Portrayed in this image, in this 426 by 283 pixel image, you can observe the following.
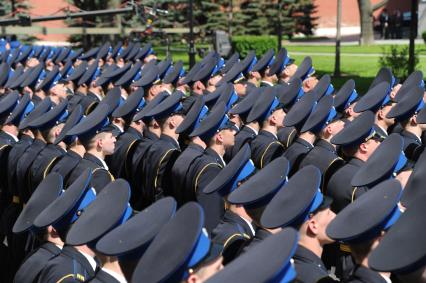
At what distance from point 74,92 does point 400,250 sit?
750 cm

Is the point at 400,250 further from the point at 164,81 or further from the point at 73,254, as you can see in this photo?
the point at 164,81

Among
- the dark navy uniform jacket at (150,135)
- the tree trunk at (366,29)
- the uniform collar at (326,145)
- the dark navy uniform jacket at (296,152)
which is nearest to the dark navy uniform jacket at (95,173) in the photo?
the dark navy uniform jacket at (150,135)

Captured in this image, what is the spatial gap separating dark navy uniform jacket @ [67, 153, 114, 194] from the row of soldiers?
2 centimetres

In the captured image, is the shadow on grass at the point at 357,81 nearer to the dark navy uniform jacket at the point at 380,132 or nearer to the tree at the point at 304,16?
the dark navy uniform jacket at the point at 380,132

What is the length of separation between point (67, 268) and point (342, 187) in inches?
79.6

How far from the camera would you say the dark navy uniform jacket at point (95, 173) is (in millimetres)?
4969

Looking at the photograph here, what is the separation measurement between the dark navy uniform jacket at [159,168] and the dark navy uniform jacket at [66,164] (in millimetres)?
759

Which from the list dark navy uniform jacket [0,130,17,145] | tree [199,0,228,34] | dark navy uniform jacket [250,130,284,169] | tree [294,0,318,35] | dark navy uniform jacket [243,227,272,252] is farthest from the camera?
tree [294,0,318,35]

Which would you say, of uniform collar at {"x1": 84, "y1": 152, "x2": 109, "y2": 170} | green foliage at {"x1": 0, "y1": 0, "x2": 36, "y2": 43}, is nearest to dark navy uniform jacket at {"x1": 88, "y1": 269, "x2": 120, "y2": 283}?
uniform collar at {"x1": 84, "y1": 152, "x2": 109, "y2": 170}

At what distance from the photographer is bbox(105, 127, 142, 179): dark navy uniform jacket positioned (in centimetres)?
616

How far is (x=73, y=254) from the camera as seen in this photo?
3533mm

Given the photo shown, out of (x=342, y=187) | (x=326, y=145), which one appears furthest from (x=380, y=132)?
(x=342, y=187)

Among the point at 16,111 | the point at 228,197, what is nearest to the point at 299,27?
the point at 16,111

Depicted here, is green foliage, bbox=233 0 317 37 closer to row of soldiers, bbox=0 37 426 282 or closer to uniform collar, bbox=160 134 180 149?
row of soldiers, bbox=0 37 426 282
